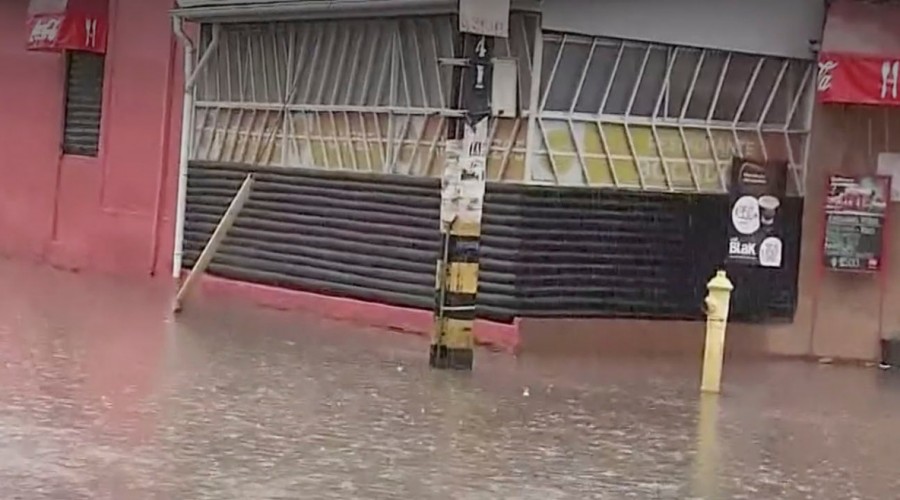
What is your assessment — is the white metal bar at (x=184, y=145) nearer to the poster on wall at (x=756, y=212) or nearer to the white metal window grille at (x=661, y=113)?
the white metal window grille at (x=661, y=113)

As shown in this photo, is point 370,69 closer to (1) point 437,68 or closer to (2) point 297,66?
(1) point 437,68

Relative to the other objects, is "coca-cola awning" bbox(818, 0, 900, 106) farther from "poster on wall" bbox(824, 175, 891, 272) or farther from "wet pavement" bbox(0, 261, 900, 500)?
"wet pavement" bbox(0, 261, 900, 500)

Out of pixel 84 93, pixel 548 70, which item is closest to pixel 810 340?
pixel 548 70

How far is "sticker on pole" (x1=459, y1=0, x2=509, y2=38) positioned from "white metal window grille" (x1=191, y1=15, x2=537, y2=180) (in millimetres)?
1891

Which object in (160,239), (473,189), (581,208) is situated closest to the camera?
(473,189)

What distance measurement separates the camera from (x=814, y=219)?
57.8 ft

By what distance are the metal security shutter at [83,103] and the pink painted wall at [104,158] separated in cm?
17

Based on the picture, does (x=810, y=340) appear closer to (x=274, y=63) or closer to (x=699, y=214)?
(x=699, y=214)

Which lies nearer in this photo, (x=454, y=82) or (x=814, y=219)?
(x=454, y=82)

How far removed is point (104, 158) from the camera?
73.6ft

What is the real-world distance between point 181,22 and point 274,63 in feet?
5.36

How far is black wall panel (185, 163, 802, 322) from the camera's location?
1566cm

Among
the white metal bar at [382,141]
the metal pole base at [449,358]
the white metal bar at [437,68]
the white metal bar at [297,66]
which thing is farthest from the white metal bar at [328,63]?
Answer: the metal pole base at [449,358]

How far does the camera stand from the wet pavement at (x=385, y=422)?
8.98 metres
